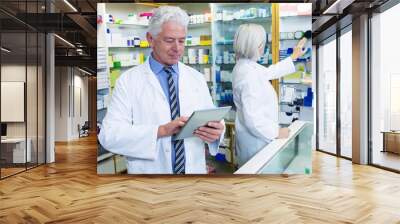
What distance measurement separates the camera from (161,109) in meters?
6.05

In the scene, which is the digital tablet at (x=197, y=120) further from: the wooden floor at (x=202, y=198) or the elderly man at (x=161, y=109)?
the wooden floor at (x=202, y=198)

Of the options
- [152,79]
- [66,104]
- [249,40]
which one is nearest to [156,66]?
[152,79]

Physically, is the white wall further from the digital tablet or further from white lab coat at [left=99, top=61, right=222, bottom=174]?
the digital tablet

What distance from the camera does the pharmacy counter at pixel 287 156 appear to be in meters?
6.34

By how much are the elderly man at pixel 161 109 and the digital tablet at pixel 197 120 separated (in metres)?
0.08

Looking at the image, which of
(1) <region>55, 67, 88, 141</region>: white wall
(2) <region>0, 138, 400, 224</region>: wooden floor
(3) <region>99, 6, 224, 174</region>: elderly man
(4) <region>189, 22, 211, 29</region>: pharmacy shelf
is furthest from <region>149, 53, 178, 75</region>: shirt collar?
(1) <region>55, 67, 88, 141</region>: white wall

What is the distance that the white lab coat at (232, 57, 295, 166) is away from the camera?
6.30 m

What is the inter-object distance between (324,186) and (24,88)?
554 centimetres

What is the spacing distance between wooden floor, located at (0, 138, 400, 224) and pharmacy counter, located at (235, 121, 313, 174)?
169 millimetres

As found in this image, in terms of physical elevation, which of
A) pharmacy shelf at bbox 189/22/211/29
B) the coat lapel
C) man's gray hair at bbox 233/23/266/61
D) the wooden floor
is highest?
pharmacy shelf at bbox 189/22/211/29

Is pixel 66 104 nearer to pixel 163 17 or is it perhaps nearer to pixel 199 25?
pixel 163 17

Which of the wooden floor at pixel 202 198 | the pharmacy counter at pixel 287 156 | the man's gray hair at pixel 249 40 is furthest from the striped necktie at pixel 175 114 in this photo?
the man's gray hair at pixel 249 40

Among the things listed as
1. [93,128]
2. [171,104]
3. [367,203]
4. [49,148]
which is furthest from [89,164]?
[93,128]

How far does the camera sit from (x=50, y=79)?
8.67m
